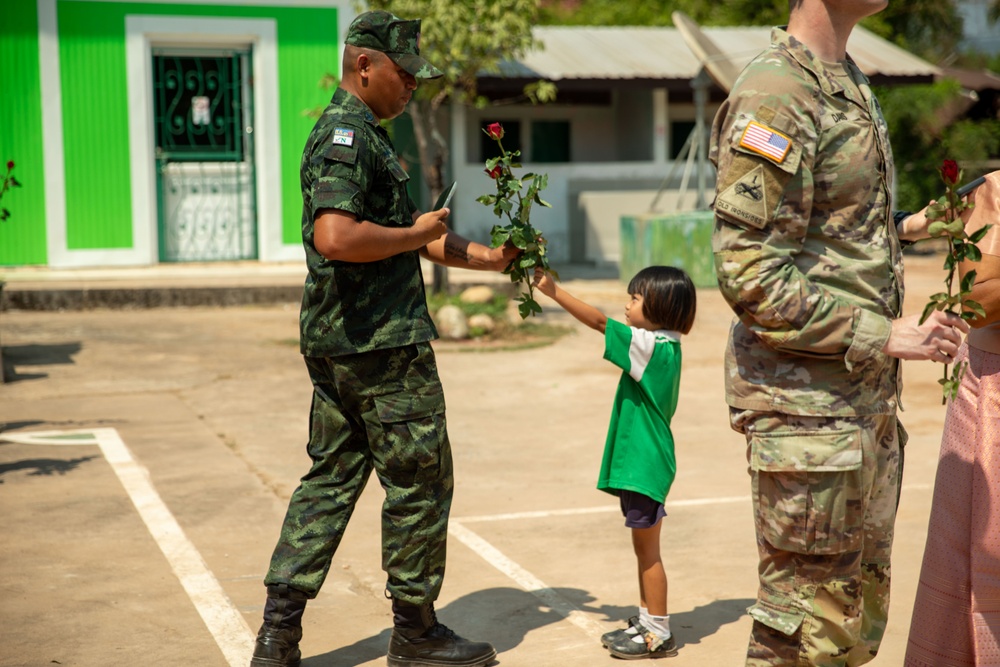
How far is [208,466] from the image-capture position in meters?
6.49

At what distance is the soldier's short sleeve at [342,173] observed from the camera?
3.51 metres

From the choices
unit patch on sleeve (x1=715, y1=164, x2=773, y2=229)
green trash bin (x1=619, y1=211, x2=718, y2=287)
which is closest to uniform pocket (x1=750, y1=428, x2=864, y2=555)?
unit patch on sleeve (x1=715, y1=164, x2=773, y2=229)

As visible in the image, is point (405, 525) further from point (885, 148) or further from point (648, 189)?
point (648, 189)

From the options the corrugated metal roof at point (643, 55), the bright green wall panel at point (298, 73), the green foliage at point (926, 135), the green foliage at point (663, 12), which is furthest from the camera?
the green foliage at point (663, 12)

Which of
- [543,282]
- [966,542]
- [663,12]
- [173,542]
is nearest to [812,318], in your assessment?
[966,542]

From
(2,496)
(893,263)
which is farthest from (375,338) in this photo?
(2,496)

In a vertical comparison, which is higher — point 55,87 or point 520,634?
point 55,87

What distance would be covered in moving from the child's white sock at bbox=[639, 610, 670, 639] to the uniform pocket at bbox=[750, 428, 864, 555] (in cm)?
133

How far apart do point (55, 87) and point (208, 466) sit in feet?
31.9

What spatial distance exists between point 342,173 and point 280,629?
1451 mm

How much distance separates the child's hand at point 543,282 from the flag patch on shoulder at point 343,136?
69 centimetres

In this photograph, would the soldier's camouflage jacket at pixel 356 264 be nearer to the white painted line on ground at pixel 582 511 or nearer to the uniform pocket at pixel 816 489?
the uniform pocket at pixel 816 489

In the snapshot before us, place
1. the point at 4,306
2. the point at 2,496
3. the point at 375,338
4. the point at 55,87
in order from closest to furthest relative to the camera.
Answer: the point at 375,338 → the point at 2,496 → the point at 4,306 → the point at 55,87

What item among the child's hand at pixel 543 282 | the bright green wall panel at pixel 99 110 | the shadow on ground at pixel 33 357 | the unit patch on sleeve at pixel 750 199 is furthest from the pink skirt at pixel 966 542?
the bright green wall panel at pixel 99 110
